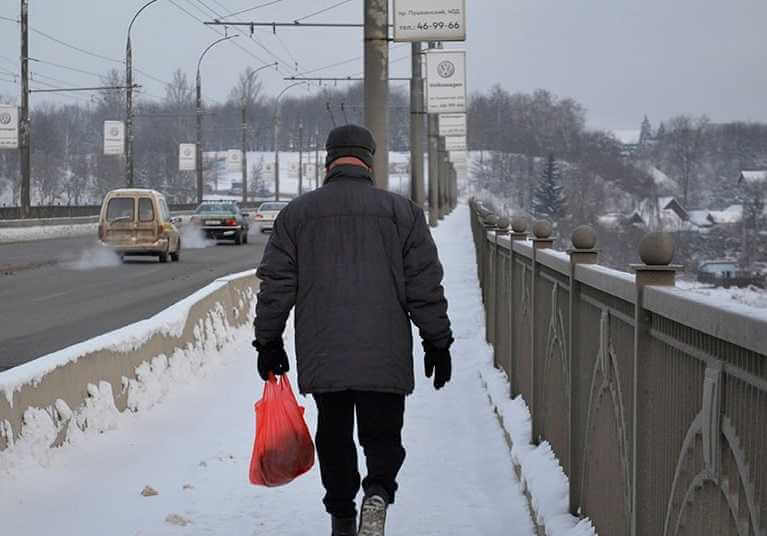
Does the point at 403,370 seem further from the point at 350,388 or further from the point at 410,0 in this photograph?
the point at 410,0

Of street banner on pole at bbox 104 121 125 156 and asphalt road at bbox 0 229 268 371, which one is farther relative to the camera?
street banner on pole at bbox 104 121 125 156

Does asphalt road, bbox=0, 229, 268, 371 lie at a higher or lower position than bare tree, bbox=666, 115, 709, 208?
lower

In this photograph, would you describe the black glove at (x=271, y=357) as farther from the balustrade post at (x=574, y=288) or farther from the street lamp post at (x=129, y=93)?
the street lamp post at (x=129, y=93)

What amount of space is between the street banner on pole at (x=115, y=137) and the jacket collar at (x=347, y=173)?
5593 centimetres

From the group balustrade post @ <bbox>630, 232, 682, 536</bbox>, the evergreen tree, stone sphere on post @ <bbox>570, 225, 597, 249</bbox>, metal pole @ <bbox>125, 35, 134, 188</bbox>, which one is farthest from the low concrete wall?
the evergreen tree

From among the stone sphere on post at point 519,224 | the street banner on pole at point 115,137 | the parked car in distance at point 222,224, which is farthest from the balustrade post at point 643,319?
the street banner on pole at point 115,137

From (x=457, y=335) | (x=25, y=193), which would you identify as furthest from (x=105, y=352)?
(x=25, y=193)

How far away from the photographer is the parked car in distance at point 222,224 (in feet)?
168

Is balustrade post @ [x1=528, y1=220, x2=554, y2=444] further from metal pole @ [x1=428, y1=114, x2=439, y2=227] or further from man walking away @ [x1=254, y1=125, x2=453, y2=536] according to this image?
metal pole @ [x1=428, y1=114, x2=439, y2=227]

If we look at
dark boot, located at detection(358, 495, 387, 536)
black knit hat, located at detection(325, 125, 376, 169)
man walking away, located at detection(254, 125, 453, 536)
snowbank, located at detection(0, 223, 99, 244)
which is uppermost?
black knit hat, located at detection(325, 125, 376, 169)

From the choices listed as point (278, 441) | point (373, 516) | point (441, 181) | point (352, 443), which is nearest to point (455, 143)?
point (441, 181)

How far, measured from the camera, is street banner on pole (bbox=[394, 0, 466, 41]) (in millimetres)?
18344

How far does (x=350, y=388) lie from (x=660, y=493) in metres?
1.73

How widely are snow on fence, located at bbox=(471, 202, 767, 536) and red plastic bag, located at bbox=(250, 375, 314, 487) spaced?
1.21 meters
